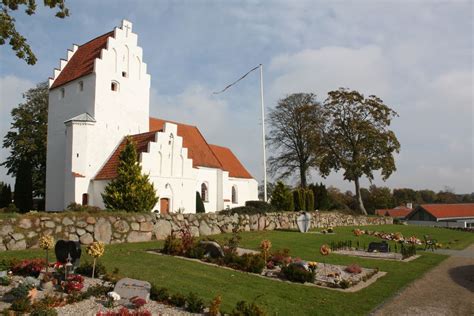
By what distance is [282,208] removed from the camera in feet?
104

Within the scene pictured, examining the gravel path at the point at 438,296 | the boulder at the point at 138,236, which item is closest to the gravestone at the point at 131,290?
the gravel path at the point at 438,296

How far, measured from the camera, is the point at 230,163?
135 ft

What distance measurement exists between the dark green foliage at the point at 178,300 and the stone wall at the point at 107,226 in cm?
850

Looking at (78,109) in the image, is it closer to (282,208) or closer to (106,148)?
(106,148)

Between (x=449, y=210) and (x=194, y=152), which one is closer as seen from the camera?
(x=194, y=152)

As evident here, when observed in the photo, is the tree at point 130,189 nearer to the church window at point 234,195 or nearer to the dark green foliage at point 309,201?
the dark green foliage at point 309,201

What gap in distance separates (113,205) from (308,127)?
27591mm

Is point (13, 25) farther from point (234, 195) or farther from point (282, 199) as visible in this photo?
point (234, 195)

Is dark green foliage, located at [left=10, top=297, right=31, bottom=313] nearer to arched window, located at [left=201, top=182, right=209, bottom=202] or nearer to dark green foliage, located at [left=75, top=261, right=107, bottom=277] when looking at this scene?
dark green foliage, located at [left=75, top=261, right=107, bottom=277]

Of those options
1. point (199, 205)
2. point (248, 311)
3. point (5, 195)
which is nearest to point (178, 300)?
point (248, 311)

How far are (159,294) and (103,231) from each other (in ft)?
28.4

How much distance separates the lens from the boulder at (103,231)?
15523mm

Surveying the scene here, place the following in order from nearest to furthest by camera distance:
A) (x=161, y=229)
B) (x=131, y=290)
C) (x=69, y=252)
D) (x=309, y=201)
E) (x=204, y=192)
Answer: (x=131, y=290) < (x=69, y=252) < (x=161, y=229) < (x=204, y=192) < (x=309, y=201)

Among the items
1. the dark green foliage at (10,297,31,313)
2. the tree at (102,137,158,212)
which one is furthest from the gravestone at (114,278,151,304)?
the tree at (102,137,158,212)
